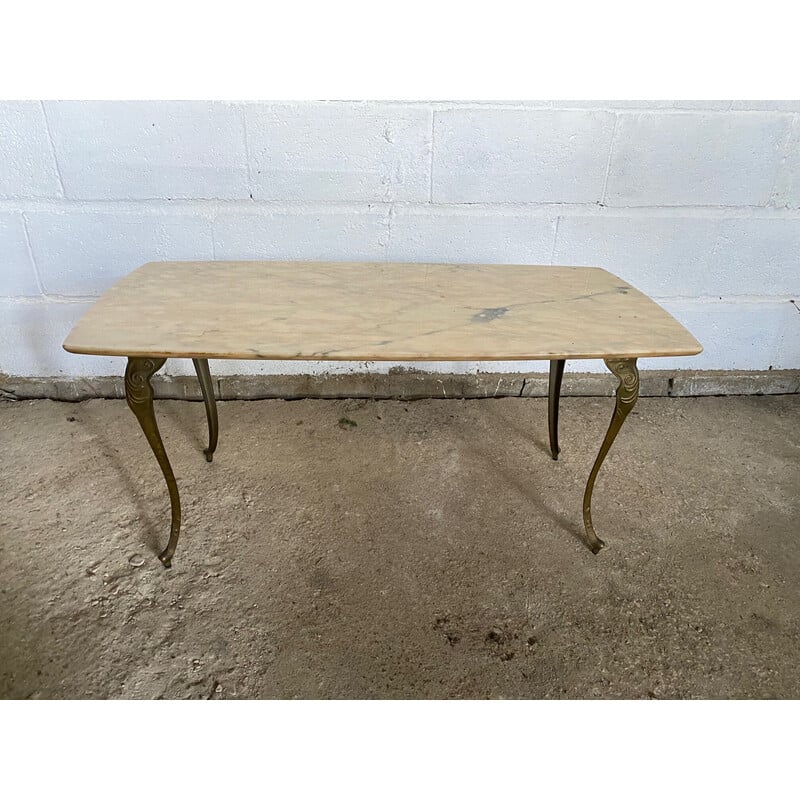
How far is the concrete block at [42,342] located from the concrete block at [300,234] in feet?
1.87

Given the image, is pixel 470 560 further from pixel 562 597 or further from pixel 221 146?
pixel 221 146

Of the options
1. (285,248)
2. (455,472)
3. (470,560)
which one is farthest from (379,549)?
(285,248)

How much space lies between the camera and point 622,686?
4.12 feet

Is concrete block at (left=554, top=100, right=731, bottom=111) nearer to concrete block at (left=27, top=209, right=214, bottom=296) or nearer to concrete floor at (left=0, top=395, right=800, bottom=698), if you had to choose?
concrete floor at (left=0, top=395, right=800, bottom=698)

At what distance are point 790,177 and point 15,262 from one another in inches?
101

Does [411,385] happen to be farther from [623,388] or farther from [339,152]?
[623,388]

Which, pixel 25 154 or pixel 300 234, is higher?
pixel 25 154

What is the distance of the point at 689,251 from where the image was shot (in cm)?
202

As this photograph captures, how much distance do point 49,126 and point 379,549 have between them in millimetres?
1581

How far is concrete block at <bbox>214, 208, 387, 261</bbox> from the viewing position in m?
1.90

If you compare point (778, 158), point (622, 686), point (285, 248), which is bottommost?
point (622, 686)

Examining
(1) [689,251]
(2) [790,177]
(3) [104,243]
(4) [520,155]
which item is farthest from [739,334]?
(3) [104,243]

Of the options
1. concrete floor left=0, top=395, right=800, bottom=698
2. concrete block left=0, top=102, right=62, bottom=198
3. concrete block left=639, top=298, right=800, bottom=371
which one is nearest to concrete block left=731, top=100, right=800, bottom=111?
concrete block left=639, top=298, right=800, bottom=371

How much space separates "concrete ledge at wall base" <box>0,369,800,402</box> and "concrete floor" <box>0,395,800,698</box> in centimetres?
6
